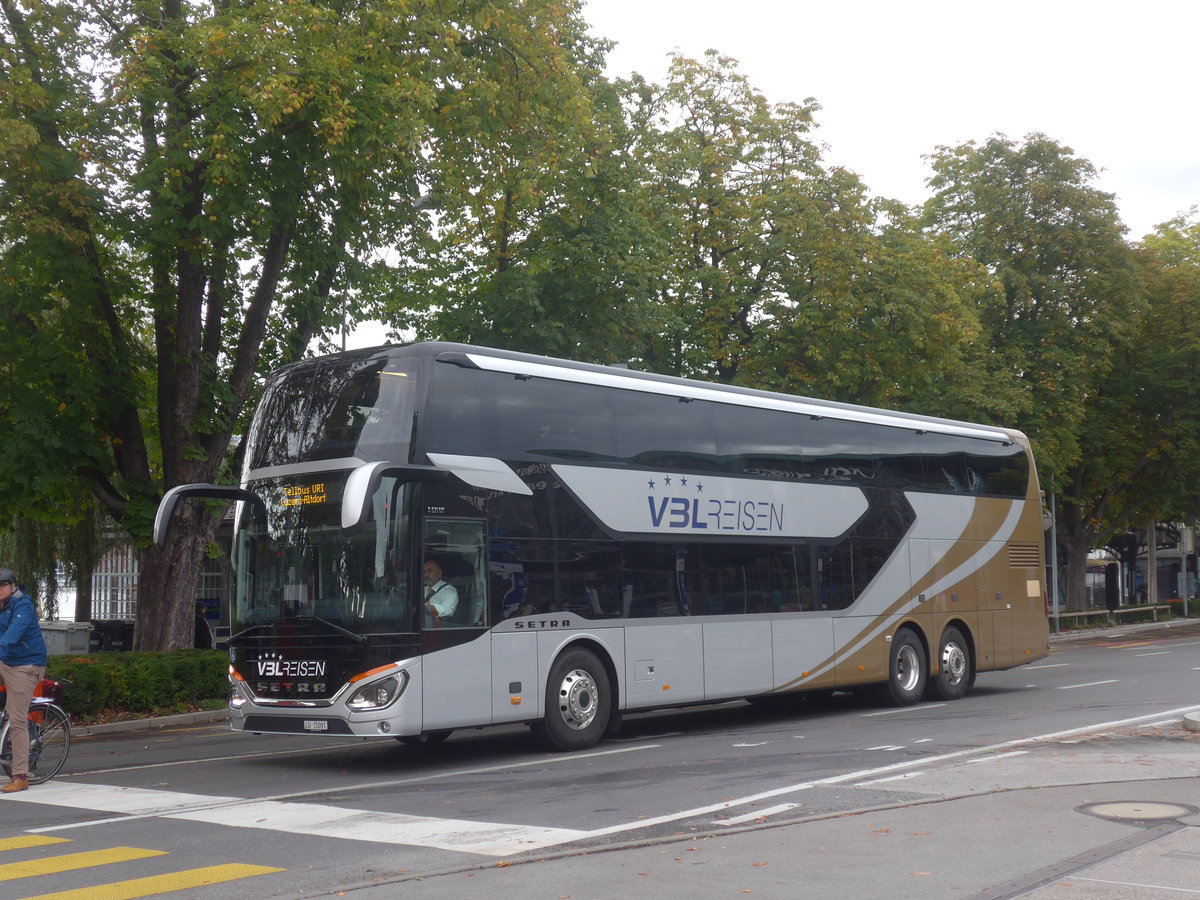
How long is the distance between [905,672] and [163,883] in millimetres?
13940

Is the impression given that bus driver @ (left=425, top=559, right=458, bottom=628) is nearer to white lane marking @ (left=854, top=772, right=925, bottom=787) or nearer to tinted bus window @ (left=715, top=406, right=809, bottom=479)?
white lane marking @ (left=854, top=772, right=925, bottom=787)

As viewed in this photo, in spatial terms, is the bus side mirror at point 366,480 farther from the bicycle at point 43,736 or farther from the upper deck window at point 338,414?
the bicycle at point 43,736

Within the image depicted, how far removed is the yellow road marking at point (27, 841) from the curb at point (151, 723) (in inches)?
373

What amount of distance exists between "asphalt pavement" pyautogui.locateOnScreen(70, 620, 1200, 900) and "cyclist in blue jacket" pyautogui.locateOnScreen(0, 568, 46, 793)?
17.2ft

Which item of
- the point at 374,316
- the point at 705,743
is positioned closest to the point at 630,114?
the point at 374,316

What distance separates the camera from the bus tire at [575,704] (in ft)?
46.0

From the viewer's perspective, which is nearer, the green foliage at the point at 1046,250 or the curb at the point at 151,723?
the curb at the point at 151,723

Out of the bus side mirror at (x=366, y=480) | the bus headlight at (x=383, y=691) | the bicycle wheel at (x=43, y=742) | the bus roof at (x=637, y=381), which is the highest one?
the bus roof at (x=637, y=381)

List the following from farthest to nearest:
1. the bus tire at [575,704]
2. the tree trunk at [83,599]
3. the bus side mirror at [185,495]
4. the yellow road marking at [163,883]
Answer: the tree trunk at [83,599] → the bus tire at [575,704] → the bus side mirror at [185,495] → the yellow road marking at [163,883]

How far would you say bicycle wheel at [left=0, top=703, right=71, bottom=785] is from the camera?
12.3 metres

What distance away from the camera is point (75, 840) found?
29.8 ft

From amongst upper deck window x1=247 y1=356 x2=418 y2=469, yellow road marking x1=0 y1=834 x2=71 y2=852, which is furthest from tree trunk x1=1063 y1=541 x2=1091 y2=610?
yellow road marking x1=0 y1=834 x2=71 y2=852

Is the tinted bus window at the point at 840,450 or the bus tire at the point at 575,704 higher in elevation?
the tinted bus window at the point at 840,450

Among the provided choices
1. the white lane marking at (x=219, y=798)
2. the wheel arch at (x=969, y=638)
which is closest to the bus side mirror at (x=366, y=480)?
the white lane marking at (x=219, y=798)
